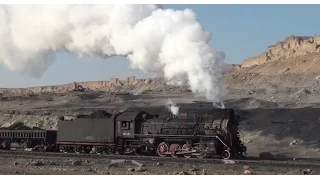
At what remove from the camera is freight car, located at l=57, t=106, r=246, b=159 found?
2717 cm

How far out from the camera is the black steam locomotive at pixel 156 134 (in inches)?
1070

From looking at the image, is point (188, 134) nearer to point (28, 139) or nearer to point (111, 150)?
point (111, 150)

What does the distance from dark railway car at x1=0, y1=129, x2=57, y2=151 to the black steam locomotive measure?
0.68 metres

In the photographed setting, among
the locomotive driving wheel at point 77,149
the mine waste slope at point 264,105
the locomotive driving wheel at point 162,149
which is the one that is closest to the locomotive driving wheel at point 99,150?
the locomotive driving wheel at point 77,149

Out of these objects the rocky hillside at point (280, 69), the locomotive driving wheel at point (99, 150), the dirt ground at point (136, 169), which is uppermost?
the rocky hillside at point (280, 69)

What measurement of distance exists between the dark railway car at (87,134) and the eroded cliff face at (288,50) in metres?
Answer: 88.2

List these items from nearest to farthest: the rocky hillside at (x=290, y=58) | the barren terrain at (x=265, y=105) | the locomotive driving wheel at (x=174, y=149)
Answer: the locomotive driving wheel at (x=174, y=149)
the barren terrain at (x=265, y=105)
the rocky hillside at (x=290, y=58)

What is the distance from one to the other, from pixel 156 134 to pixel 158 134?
14cm

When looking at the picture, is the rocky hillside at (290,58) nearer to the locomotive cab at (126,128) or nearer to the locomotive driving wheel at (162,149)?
the locomotive cab at (126,128)

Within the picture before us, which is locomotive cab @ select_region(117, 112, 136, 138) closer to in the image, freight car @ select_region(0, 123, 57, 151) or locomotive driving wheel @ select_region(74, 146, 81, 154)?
locomotive driving wheel @ select_region(74, 146, 81, 154)

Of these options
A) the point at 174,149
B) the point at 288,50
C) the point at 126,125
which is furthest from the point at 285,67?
the point at 174,149

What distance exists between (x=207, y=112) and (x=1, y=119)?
37690mm

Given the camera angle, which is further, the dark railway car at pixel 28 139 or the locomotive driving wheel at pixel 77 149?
the dark railway car at pixel 28 139

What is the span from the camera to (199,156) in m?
27.1
